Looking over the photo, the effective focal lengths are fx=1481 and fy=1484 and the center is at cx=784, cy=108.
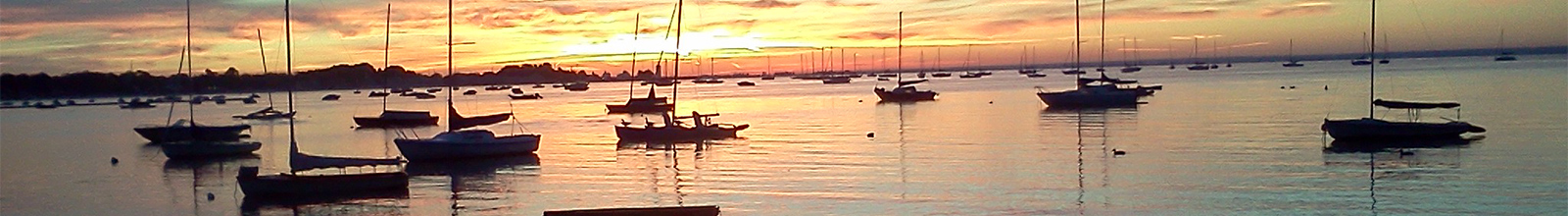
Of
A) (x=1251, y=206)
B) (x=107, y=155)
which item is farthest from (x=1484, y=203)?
(x=107, y=155)

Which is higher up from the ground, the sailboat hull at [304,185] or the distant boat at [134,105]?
Result: the distant boat at [134,105]

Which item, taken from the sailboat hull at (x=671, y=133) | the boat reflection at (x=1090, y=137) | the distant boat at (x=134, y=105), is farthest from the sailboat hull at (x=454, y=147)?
the distant boat at (x=134, y=105)

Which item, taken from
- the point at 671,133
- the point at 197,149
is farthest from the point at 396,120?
the point at 197,149

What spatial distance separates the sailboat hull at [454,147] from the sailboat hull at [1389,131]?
18.3 meters

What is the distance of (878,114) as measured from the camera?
5819 cm

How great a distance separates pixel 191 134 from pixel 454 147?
1401 centimetres

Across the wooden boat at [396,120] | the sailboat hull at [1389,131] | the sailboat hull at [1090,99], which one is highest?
the sailboat hull at [1090,99]

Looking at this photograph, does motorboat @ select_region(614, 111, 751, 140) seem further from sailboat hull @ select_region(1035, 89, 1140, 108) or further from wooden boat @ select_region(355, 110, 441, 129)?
sailboat hull @ select_region(1035, 89, 1140, 108)

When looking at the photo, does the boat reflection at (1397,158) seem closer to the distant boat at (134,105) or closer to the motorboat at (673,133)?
the motorboat at (673,133)

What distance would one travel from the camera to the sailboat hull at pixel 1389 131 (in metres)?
32.8

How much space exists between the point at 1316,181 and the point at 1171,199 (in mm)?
3660

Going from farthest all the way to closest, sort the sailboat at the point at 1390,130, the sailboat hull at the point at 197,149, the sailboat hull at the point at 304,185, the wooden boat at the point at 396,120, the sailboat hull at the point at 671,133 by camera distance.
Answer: the wooden boat at the point at 396,120 → the sailboat hull at the point at 671,133 → the sailboat hull at the point at 197,149 → the sailboat at the point at 1390,130 → the sailboat hull at the point at 304,185

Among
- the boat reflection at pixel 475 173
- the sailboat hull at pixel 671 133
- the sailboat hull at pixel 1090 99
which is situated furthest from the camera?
the sailboat hull at pixel 1090 99

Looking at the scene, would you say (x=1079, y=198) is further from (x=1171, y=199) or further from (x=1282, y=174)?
(x=1282, y=174)
